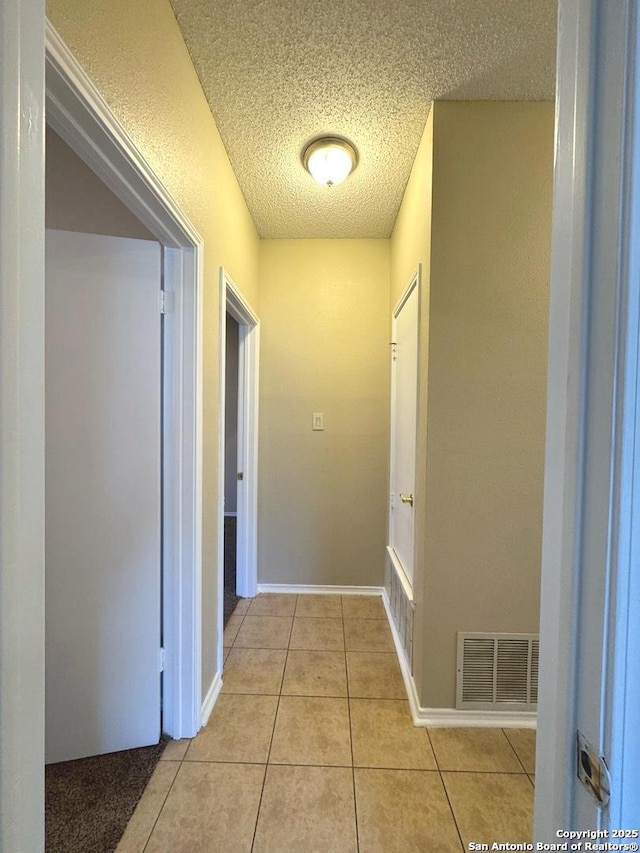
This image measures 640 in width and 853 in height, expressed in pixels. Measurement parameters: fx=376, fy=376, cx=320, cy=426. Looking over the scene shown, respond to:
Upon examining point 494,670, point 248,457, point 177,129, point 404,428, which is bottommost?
point 494,670

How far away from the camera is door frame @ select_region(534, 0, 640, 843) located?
0.41 m

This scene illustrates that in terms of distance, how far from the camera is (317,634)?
2.30m

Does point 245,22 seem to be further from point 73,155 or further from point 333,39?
point 73,155

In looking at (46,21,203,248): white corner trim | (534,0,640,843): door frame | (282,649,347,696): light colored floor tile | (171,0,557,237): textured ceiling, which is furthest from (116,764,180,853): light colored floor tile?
(171,0,557,237): textured ceiling

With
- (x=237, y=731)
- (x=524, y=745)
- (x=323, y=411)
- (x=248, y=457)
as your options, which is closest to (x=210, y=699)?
(x=237, y=731)

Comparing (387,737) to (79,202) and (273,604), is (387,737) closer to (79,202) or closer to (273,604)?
(273,604)

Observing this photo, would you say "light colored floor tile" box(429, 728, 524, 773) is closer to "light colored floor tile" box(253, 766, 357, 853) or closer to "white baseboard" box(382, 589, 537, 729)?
"white baseboard" box(382, 589, 537, 729)

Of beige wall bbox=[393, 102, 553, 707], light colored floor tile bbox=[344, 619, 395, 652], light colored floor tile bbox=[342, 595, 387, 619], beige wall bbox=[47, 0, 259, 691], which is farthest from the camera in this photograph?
light colored floor tile bbox=[342, 595, 387, 619]

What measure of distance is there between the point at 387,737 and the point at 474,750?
1.12ft

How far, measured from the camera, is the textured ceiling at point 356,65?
1242 millimetres

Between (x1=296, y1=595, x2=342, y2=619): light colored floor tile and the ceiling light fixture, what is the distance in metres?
2.60

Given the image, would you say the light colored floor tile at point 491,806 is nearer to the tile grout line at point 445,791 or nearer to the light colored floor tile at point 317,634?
the tile grout line at point 445,791

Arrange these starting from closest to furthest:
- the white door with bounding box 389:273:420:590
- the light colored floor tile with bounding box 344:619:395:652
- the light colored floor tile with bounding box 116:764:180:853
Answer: the light colored floor tile with bounding box 116:764:180:853
the white door with bounding box 389:273:420:590
the light colored floor tile with bounding box 344:619:395:652

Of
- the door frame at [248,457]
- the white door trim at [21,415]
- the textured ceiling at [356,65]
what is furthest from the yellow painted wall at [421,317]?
the white door trim at [21,415]
